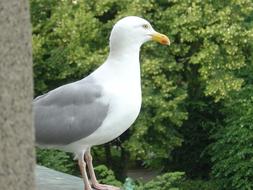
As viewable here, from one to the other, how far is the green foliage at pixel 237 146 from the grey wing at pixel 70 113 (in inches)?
225

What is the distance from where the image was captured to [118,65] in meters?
4.18

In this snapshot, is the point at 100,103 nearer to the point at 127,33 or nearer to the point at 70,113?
the point at 70,113

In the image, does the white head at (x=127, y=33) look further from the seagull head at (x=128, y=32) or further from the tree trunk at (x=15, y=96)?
the tree trunk at (x=15, y=96)

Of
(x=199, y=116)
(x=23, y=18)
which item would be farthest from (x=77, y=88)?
(x=199, y=116)

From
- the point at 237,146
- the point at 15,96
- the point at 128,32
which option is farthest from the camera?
the point at 237,146

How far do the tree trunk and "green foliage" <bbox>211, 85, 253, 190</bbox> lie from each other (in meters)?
8.67

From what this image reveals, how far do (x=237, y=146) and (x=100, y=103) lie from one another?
6.00m

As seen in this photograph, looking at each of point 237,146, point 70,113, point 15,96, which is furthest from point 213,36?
point 15,96

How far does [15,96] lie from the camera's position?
1.36 metres

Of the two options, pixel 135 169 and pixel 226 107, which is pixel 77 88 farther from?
→ pixel 135 169

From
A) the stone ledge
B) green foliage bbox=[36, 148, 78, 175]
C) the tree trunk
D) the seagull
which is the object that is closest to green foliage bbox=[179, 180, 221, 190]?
green foliage bbox=[36, 148, 78, 175]

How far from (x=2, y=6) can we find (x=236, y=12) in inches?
353

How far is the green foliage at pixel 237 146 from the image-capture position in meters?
9.98

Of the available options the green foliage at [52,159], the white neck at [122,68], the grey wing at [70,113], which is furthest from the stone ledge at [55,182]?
the green foliage at [52,159]
